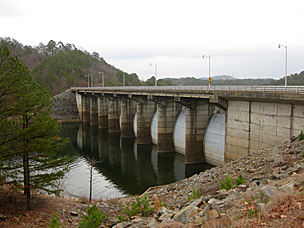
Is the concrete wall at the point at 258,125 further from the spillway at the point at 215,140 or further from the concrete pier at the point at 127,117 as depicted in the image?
the concrete pier at the point at 127,117

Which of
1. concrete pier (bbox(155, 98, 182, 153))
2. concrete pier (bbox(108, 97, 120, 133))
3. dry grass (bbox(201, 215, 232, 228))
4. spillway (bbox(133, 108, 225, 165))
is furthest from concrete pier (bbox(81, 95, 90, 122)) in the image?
dry grass (bbox(201, 215, 232, 228))

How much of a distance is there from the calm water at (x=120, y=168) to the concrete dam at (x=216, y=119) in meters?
2.22

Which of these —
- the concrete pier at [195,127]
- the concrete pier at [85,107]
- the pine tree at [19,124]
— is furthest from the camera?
the concrete pier at [85,107]

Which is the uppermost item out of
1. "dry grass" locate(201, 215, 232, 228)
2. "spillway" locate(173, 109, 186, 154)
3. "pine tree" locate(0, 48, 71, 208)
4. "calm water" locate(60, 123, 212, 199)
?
"pine tree" locate(0, 48, 71, 208)

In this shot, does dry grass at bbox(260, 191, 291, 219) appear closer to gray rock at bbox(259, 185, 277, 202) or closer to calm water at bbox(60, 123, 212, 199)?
gray rock at bbox(259, 185, 277, 202)

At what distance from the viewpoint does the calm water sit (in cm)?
2661

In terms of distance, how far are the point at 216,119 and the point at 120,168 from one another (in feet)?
41.3

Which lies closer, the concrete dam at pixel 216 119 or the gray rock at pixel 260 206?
the gray rock at pixel 260 206

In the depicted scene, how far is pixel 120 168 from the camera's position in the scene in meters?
33.7

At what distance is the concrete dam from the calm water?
2.22m

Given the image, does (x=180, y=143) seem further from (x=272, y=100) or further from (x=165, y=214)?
(x=165, y=214)

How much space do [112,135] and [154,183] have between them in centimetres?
2955

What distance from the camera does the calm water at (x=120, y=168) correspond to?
2661cm

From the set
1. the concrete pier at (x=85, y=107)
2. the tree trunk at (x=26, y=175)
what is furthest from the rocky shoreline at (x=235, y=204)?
the concrete pier at (x=85, y=107)
